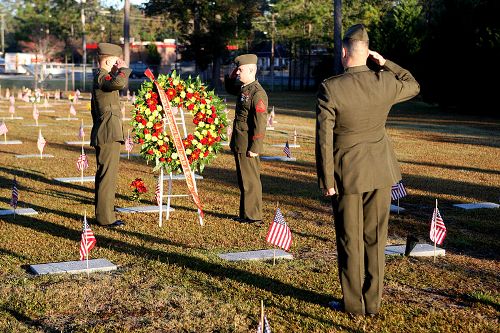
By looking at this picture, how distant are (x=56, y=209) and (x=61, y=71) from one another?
8697 centimetres

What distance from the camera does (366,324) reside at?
695 centimetres

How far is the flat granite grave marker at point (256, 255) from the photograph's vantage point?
9.34m

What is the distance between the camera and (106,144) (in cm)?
1126

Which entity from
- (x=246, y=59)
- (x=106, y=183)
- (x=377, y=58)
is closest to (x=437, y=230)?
(x=377, y=58)

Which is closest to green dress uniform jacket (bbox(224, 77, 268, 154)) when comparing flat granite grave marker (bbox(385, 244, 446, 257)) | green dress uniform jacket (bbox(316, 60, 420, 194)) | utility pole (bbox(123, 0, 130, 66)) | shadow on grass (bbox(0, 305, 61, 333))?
flat granite grave marker (bbox(385, 244, 446, 257))

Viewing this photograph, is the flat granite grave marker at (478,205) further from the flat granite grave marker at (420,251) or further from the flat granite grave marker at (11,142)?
the flat granite grave marker at (11,142)

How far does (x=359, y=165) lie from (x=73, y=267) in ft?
12.0

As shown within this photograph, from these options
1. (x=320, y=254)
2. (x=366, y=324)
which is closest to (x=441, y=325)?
(x=366, y=324)

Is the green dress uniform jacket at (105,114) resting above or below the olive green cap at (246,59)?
below

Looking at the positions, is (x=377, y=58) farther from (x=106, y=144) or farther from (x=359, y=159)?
(x=106, y=144)

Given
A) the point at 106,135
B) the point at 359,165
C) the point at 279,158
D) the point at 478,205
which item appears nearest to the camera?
the point at 359,165

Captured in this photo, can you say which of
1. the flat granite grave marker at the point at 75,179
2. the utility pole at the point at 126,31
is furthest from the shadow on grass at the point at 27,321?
the utility pole at the point at 126,31

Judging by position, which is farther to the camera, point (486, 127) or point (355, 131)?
point (486, 127)

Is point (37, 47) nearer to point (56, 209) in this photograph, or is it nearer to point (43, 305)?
point (56, 209)
